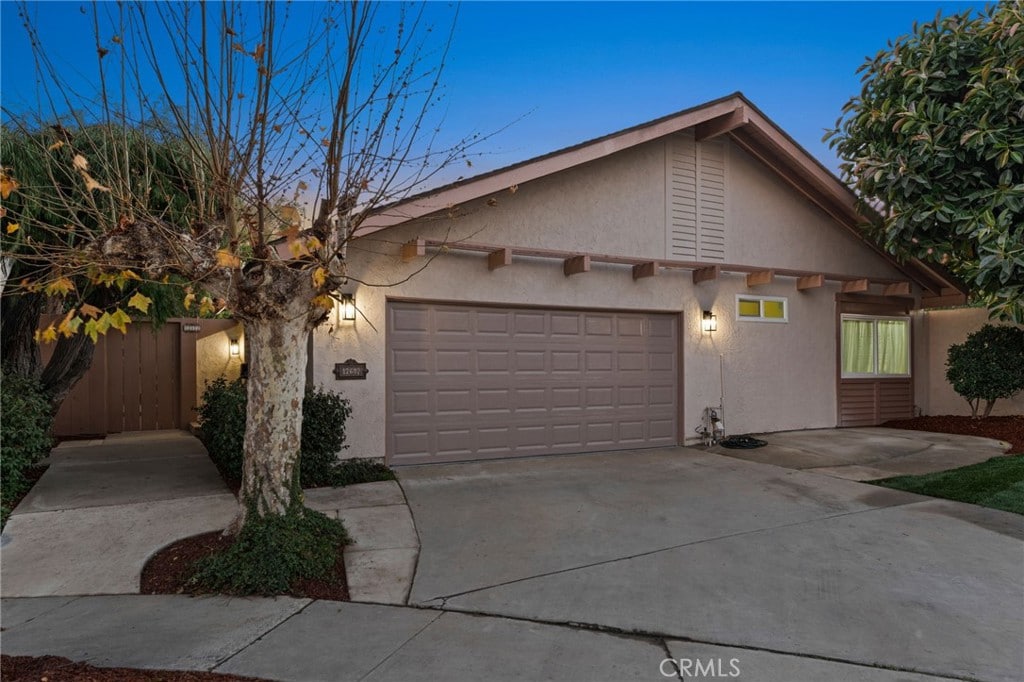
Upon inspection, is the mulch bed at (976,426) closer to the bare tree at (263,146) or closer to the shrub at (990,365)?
the shrub at (990,365)

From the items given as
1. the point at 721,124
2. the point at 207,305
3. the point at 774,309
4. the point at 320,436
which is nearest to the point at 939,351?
the point at 774,309

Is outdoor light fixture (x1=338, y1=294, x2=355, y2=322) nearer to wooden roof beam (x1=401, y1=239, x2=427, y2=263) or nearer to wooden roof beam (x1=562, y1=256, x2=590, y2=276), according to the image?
wooden roof beam (x1=401, y1=239, x2=427, y2=263)

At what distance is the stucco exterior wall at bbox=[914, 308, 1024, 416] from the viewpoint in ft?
35.4

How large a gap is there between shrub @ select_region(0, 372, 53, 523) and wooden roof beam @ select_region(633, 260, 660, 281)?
7604 millimetres

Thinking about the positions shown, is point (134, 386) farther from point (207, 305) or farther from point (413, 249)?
point (207, 305)

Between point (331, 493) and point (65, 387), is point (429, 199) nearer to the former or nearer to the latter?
point (331, 493)

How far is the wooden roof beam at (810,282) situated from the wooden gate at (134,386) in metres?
11.5

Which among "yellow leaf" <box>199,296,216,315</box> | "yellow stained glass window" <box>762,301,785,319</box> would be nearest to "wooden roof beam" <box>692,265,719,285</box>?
"yellow stained glass window" <box>762,301,785,319</box>

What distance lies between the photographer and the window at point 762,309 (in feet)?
31.5

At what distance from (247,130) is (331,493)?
3.76 metres

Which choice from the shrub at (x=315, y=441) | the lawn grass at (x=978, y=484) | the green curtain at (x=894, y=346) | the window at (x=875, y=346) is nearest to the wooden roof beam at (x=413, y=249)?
the shrub at (x=315, y=441)

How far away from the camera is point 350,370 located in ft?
23.1

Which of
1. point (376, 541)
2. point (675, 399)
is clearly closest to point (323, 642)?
point (376, 541)

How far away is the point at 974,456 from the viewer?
7.83 meters
